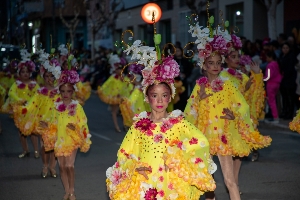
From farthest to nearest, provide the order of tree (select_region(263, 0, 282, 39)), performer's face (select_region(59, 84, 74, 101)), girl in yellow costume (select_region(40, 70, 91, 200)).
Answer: tree (select_region(263, 0, 282, 39)) → performer's face (select_region(59, 84, 74, 101)) → girl in yellow costume (select_region(40, 70, 91, 200))

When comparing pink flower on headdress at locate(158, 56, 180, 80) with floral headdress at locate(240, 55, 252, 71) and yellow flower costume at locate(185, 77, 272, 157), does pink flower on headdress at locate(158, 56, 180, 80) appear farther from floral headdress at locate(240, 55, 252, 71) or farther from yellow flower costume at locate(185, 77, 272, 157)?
floral headdress at locate(240, 55, 252, 71)

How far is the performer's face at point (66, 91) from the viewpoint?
10031 millimetres

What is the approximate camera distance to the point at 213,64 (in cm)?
873

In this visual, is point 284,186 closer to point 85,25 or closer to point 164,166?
point 164,166

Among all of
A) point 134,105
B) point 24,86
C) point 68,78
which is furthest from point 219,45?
point 134,105

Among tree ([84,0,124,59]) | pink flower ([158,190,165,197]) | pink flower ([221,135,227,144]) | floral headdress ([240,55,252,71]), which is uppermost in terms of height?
tree ([84,0,124,59])

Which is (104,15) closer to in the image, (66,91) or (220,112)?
(66,91)

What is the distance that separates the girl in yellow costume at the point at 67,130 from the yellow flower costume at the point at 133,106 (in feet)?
19.9

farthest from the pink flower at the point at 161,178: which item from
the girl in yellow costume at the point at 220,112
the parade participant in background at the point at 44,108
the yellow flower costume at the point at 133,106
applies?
the yellow flower costume at the point at 133,106

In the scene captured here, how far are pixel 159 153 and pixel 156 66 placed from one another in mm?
788

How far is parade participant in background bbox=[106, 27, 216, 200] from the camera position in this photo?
6.45m

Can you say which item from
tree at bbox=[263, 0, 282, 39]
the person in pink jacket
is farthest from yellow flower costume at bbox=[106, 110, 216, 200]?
tree at bbox=[263, 0, 282, 39]

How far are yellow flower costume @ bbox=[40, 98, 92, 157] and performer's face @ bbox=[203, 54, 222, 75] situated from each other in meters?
2.15

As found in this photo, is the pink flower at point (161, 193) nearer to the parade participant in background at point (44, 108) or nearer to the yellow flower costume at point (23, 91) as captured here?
the parade participant in background at point (44, 108)
